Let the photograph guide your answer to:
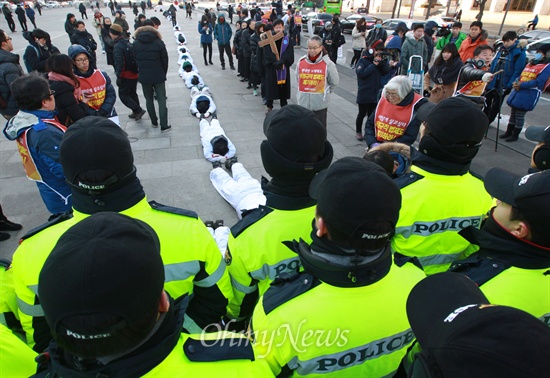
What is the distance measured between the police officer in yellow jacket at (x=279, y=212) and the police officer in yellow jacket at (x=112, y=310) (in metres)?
0.82

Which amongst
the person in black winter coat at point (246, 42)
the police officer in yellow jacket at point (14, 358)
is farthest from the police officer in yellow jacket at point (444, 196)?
the person in black winter coat at point (246, 42)

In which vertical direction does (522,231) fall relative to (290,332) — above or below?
above

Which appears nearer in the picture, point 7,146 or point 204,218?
point 204,218

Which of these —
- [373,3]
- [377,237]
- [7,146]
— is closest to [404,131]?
[377,237]

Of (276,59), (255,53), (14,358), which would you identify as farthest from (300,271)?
(255,53)

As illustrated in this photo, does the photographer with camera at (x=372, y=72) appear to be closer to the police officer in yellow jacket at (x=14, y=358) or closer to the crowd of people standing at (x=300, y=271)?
the crowd of people standing at (x=300, y=271)

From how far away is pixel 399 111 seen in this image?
4301 millimetres

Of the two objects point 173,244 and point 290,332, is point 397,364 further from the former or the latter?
point 173,244

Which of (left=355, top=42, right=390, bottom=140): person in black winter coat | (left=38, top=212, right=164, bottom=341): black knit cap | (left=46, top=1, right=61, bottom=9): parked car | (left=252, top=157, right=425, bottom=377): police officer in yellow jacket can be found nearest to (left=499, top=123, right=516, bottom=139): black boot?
(left=355, top=42, right=390, bottom=140): person in black winter coat

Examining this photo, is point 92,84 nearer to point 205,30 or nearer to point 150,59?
point 150,59

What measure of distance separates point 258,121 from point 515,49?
18.4ft

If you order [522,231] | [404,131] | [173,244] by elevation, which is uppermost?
[522,231]

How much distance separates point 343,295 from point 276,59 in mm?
Answer: 7197

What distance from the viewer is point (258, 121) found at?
26.3ft
